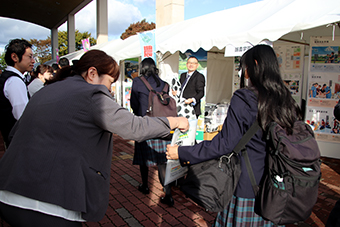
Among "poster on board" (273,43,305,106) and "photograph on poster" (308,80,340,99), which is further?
"poster on board" (273,43,305,106)

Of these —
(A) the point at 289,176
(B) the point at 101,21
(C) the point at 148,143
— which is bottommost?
(C) the point at 148,143

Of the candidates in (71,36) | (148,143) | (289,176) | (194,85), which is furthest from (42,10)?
(289,176)

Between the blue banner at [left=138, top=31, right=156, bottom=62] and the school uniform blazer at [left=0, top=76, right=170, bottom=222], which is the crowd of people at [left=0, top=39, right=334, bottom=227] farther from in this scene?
the blue banner at [left=138, top=31, right=156, bottom=62]

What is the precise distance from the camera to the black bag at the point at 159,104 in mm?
3121

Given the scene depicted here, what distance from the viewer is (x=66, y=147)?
117 centimetres

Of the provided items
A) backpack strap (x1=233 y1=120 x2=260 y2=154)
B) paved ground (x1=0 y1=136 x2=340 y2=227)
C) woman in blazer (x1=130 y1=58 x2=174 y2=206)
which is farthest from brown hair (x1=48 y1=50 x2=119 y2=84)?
paved ground (x1=0 y1=136 x2=340 y2=227)

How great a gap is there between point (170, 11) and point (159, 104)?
28.1ft

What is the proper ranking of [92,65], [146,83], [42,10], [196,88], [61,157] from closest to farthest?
[61,157]
[92,65]
[146,83]
[196,88]
[42,10]

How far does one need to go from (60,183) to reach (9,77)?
203cm

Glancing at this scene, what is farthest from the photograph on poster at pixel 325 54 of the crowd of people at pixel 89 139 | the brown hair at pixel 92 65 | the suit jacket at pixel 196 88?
the brown hair at pixel 92 65

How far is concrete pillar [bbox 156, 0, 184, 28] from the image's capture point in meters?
10.4

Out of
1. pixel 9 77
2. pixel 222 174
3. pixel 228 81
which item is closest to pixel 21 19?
pixel 228 81

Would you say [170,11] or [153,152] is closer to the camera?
[153,152]

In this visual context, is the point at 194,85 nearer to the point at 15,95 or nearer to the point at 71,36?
the point at 15,95
